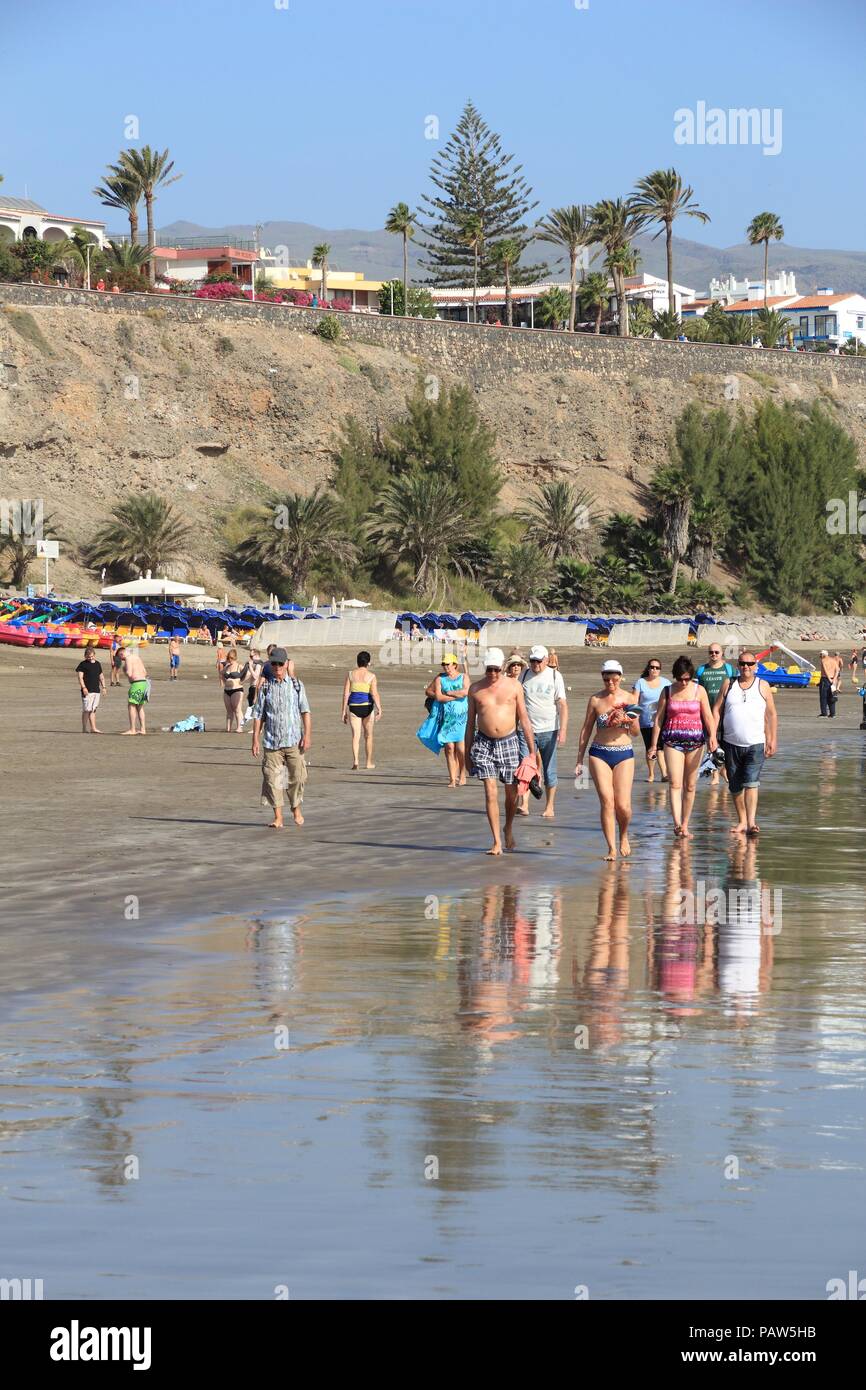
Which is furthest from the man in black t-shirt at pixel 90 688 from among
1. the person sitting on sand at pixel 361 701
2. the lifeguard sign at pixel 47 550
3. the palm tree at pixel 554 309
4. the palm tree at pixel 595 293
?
the palm tree at pixel 595 293

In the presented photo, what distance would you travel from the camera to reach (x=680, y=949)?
9.95 meters

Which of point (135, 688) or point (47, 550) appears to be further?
point (47, 550)

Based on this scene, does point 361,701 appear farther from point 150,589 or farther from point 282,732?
point 150,589

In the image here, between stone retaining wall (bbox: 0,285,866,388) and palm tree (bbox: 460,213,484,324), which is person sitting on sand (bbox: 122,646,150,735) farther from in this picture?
palm tree (bbox: 460,213,484,324)

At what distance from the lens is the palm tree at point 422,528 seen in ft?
228

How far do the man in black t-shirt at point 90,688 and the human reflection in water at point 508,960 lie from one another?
1464cm

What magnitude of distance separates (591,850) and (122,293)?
2395 inches

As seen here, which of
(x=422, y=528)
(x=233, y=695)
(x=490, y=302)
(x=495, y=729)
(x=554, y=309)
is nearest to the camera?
(x=495, y=729)

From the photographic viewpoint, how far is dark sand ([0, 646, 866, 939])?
12117 mm

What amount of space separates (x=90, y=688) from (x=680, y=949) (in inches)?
688

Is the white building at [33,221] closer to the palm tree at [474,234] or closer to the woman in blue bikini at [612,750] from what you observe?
the palm tree at [474,234]

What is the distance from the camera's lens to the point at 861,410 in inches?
3757

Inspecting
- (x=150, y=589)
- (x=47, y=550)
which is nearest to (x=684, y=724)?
(x=150, y=589)

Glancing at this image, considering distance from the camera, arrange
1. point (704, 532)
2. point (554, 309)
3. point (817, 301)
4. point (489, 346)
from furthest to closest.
Answer: point (817, 301)
point (554, 309)
point (489, 346)
point (704, 532)
